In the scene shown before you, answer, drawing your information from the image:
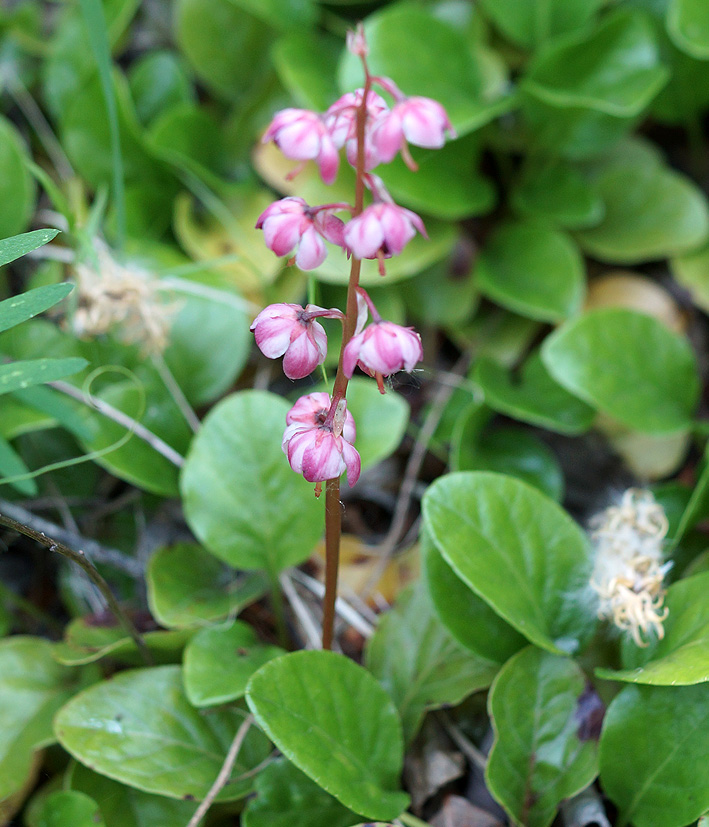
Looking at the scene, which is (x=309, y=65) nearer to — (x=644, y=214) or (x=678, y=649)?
(x=644, y=214)

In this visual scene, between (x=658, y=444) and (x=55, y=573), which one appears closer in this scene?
(x=55, y=573)

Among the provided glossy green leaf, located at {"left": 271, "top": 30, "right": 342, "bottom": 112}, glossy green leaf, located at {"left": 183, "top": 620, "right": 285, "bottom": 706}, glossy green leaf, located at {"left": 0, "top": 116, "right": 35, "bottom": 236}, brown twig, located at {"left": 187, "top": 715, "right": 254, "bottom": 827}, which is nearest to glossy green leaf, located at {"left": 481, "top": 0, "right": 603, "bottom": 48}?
glossy green leaf, located at {"left": 271, "top": 30, "right": 342, "bottom": 112}

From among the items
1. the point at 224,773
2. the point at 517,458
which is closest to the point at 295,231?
the point at 224,773

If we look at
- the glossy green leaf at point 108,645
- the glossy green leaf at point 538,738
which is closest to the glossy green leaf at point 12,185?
the glossy green leaf at point 108,645

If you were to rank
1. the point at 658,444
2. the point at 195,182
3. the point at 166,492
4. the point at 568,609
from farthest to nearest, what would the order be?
the point at 195,182
the point at 658,444
the point at 166,492
the point at 568,609

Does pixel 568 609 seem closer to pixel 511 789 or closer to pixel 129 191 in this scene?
pixel 511 789

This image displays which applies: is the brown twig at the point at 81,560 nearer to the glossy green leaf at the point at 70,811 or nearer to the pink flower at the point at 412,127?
the glossy green leaf at the point at 70,811

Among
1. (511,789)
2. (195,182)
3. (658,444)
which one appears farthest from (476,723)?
(195,182)
